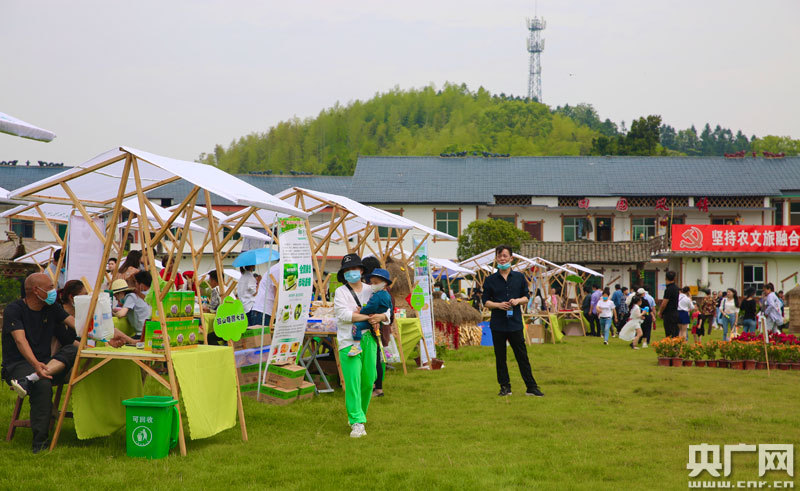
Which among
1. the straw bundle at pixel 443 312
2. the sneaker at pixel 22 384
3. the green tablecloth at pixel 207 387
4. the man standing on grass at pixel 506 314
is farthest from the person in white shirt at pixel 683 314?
the sneaker at pixel 22 384

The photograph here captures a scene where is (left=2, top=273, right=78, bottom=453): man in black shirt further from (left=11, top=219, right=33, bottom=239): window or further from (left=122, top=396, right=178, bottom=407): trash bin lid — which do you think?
(left=11, top=219, right=33, bottom=239): window

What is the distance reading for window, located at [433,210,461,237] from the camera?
1631 inches

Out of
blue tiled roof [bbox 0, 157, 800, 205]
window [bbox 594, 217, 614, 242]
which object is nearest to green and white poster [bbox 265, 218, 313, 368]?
blue tiled roof [bbox 0, 157, 800, 205]

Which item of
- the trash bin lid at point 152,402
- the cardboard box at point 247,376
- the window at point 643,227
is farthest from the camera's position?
the window at point 643,227

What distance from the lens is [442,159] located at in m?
45.5

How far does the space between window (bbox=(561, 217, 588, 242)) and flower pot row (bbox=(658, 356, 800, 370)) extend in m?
28.1

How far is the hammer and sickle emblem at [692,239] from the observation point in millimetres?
35281

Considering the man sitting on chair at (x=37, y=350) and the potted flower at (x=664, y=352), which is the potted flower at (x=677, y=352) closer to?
the potted flower at (x=664, y=352)

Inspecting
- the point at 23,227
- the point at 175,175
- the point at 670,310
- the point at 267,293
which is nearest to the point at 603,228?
the point at 670,310

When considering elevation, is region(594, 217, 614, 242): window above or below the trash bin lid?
above

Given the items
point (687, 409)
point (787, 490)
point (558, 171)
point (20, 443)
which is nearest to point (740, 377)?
point (687, 409)

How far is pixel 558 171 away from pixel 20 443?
3976cm

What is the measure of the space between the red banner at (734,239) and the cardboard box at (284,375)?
2982 cm

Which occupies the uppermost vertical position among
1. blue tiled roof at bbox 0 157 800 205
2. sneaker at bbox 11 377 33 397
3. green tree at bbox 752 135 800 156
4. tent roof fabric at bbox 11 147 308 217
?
green tree at bbox 752 135 800 156
